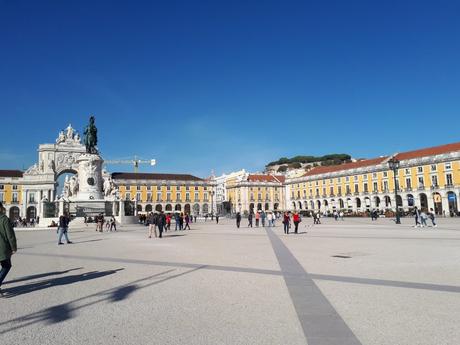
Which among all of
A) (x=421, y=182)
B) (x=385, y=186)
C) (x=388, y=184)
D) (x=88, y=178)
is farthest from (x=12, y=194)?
(x=421, y=182)

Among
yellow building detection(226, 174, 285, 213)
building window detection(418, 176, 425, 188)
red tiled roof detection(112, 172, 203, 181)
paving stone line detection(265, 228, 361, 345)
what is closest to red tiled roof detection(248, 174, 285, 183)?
yellow building detection(226, 174, 285, 213)

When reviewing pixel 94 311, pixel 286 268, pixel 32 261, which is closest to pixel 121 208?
pixel 32 261

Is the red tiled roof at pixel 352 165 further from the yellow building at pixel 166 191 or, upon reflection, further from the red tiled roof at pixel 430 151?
the yellow building at pixel 166 191

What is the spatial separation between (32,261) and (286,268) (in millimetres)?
7964

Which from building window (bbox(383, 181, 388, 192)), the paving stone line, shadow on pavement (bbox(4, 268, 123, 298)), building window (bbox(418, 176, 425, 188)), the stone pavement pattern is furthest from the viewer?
building window (bbox(383, 181, 388, 192))

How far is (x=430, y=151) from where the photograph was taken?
77438 mm

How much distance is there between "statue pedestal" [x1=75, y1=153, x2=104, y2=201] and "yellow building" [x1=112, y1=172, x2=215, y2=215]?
6787 centimetres

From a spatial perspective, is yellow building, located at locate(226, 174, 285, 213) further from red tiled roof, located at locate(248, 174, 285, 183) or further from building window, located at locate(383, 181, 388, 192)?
building window, located at locate(383, 181, 388, 192)

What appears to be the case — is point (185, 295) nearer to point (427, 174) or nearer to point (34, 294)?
point (34, 294)

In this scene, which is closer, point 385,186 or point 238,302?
point 238,302

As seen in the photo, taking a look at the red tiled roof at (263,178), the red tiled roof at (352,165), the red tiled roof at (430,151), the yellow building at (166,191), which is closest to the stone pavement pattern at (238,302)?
the red tiled roof at (430,151)

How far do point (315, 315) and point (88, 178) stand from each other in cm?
3596

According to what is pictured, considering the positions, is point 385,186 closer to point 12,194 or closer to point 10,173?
point 12,194

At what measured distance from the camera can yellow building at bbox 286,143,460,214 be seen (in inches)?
2793
